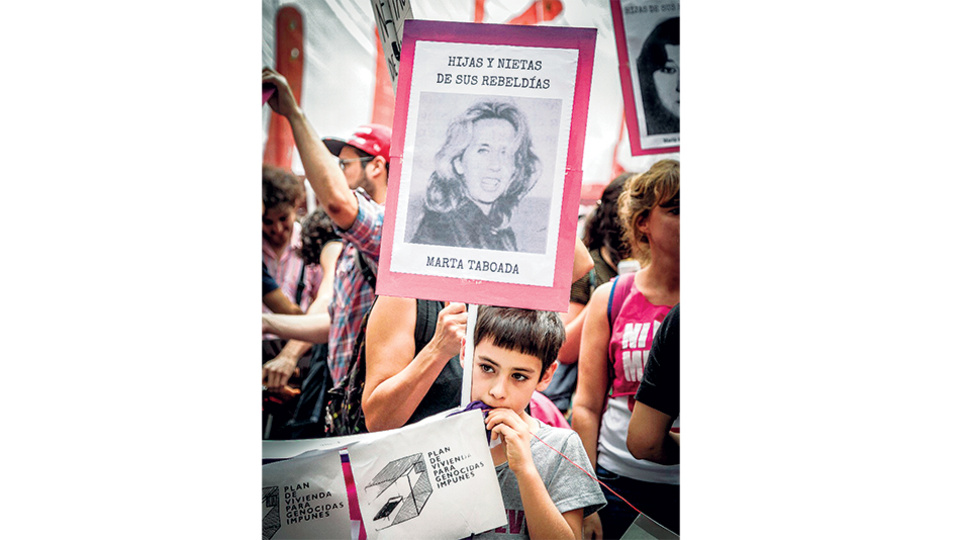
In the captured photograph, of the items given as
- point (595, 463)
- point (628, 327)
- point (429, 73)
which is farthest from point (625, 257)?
point (429, 73)

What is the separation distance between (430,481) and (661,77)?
117cm

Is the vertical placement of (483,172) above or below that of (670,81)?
below

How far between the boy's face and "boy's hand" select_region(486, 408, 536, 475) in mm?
26

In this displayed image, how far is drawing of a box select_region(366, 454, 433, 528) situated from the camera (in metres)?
2.12

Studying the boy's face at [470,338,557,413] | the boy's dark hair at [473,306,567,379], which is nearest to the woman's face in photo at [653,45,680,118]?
the boy's dark hair at [473,306,567,379]

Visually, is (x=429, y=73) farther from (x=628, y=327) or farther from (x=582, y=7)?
(x=628, y=327)

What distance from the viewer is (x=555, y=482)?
6.88 ft

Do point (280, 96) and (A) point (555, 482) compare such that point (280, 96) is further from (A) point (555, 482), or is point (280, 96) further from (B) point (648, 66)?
(A) point (555, 482)

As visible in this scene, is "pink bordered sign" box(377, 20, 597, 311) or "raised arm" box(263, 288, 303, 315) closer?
"pink bordered sign" box(377, 20, 597, 311)

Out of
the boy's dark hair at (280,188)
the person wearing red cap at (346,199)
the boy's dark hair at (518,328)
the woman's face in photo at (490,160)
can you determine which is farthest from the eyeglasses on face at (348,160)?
the boy's dark hair at (518,328)

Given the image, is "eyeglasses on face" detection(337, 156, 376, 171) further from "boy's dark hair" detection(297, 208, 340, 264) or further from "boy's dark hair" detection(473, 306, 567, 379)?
"boy's dark hair" detection(473, 306, 567, 379)

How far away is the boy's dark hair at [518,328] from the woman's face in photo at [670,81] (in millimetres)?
603

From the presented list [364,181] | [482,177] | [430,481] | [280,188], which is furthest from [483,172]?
[430,481]

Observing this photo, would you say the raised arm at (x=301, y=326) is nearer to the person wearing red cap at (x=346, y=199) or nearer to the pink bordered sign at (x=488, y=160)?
the person wearing red cap at (x=346, y=199)
